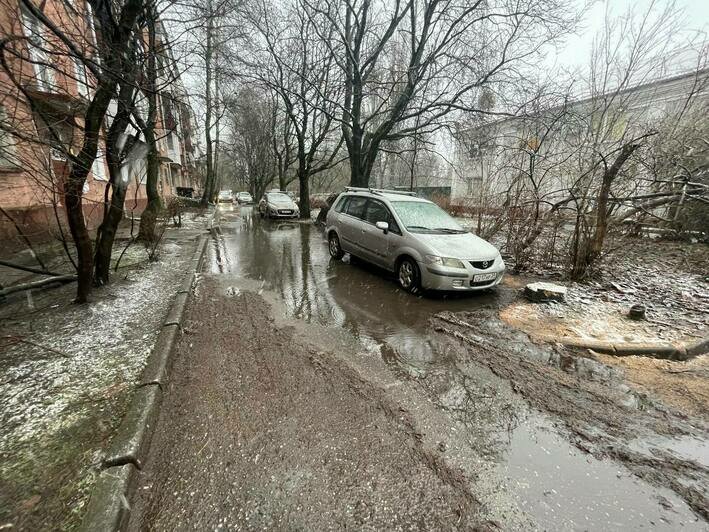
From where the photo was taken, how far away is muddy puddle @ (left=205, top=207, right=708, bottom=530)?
6.32 ft

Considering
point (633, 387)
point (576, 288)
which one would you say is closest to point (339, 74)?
point (576, 288)

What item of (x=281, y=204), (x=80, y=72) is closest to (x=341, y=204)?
(x=80, y=72)

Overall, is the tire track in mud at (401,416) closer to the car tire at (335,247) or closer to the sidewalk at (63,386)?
the sidewalk at (63,386)

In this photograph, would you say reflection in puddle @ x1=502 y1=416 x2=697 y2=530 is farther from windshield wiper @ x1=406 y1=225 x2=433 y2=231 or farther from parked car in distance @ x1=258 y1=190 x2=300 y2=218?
parked car in distance @ x1=258 y1=190 x2=300 y2=218

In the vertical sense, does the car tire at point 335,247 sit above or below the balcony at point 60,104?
below

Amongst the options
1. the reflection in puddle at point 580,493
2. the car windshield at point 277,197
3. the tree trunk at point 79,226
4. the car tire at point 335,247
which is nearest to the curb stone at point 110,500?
the reflection in puddle at point 580,493

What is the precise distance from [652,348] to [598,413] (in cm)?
180

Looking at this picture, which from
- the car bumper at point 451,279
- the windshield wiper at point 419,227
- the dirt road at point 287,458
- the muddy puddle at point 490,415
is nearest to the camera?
the dirt road at point 287,458

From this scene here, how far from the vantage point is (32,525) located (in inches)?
65.9

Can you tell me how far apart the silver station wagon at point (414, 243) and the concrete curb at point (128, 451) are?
3970 mm

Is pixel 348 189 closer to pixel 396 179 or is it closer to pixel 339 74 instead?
pixel 339 74

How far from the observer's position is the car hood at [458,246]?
5234 mm

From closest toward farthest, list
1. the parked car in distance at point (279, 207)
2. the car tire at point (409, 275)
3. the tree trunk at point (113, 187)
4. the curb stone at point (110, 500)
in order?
the curb stone at point (110, 500)
the tree trunk at point (113, 187)
the car tire at point (409, 275)
the parked car in distance at point (279, 207)

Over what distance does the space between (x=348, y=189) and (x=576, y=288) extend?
5.60 meters
